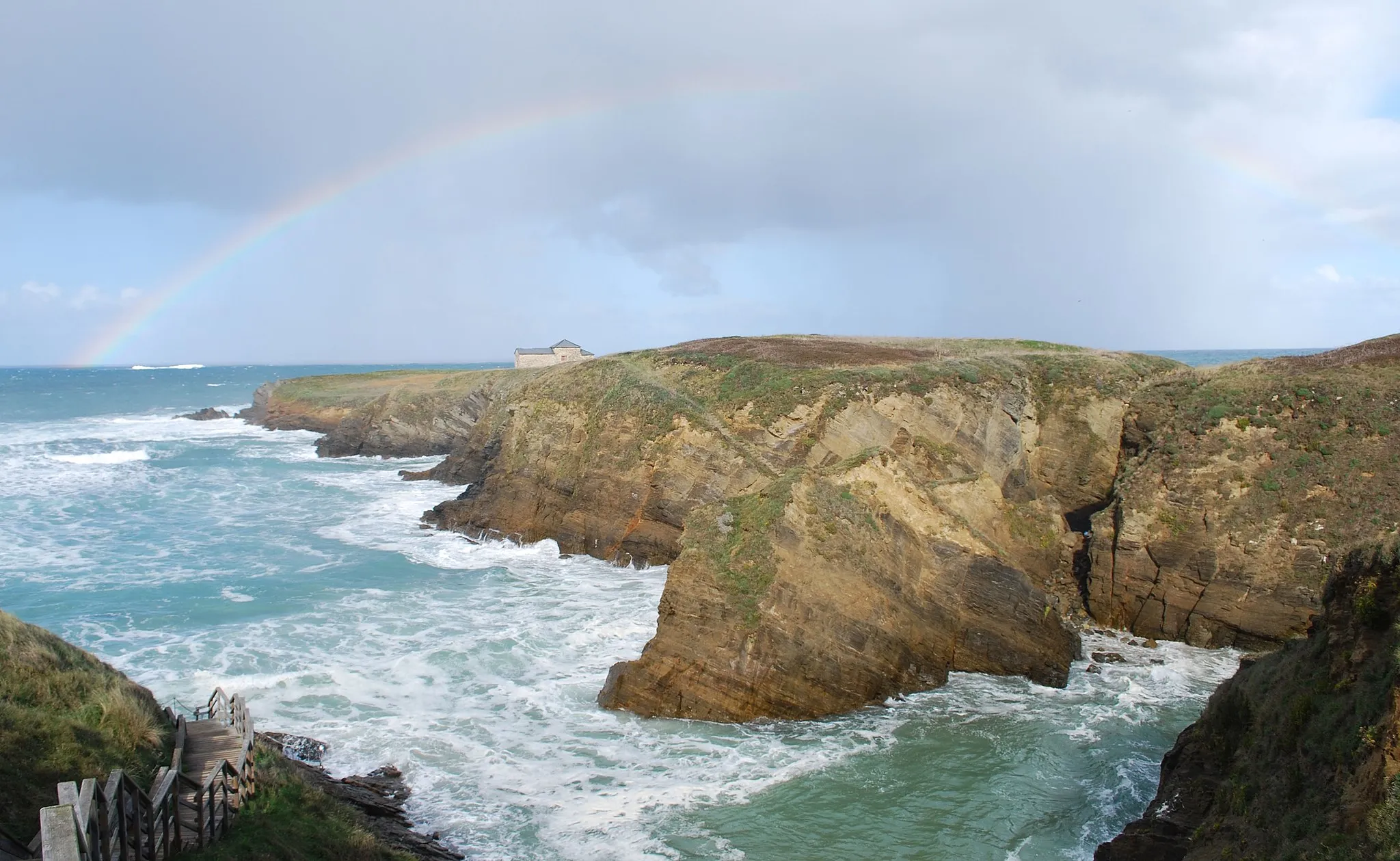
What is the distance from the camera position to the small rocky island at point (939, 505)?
51.7 feet

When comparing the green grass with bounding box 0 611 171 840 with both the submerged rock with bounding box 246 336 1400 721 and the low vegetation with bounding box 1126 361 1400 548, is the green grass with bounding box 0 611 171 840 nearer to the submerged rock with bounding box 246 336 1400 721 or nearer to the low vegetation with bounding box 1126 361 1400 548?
Result: the submerged rock with bounding box 246 336 1400 721

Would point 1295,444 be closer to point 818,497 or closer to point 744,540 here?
point 818,497

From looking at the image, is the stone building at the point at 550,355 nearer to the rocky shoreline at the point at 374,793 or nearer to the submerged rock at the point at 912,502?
the submerged rock at the point at 912,502

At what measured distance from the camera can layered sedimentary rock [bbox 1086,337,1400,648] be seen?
19.8 metres

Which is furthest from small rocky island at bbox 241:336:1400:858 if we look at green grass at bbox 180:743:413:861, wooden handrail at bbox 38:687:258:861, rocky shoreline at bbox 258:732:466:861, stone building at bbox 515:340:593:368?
stone building at bbox 515:340:593:368

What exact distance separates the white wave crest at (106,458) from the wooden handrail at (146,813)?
51.0 m

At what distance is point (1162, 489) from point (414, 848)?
66.0 feet

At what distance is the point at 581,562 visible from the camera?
87.0ft

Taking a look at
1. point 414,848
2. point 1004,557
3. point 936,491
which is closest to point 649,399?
point 936,491

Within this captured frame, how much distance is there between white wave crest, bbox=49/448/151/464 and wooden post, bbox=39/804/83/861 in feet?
180

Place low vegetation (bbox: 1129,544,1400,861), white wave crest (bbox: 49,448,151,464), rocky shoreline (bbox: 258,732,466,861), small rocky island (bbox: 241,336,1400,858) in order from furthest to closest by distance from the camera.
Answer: white wave crest (bbox: 49,448,151,464) < small rocky island (bbox: 241,336,1400,858) < rocky shoreline (bbox: 258,732,466,861) < low vegetation (bbox: 1129,544,1400,861)

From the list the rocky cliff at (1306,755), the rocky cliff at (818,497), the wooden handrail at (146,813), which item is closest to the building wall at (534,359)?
the rocky cliff at (818,497)

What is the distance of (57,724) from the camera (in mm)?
9383

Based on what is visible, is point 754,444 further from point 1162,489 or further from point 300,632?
point 300,632
